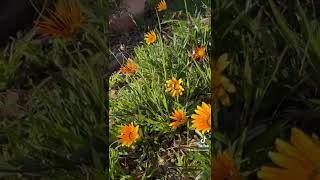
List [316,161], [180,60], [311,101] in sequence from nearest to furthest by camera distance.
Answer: [316,161], [311,101], [180,60]

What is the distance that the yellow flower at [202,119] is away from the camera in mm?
1146

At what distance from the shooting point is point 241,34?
115cm

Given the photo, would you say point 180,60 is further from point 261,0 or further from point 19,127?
point 19,127

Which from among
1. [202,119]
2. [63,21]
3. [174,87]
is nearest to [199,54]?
[174,87]

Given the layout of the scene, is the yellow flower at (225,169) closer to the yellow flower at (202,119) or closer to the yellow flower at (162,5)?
the yellow flower at (202,119)

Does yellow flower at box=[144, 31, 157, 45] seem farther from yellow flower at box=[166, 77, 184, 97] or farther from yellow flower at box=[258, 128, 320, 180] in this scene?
yellow flower at box=[258, 128, 320, 180]

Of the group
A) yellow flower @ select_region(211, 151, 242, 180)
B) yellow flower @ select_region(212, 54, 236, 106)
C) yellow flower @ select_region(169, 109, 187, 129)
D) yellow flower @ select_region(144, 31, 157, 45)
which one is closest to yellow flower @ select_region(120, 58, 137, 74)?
yellow flower @ select_region(144, 31, 157, 45)

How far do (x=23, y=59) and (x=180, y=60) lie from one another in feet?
1.42

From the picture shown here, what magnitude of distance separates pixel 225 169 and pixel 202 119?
0.53ft

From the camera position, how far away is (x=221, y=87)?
1114 mm

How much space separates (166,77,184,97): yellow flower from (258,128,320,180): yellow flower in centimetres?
37

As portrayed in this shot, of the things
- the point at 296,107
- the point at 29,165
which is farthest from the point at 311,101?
the point at 29,165

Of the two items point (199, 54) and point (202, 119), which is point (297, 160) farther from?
point (199, 54)

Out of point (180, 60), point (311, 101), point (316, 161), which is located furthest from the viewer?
point (180, 60)
